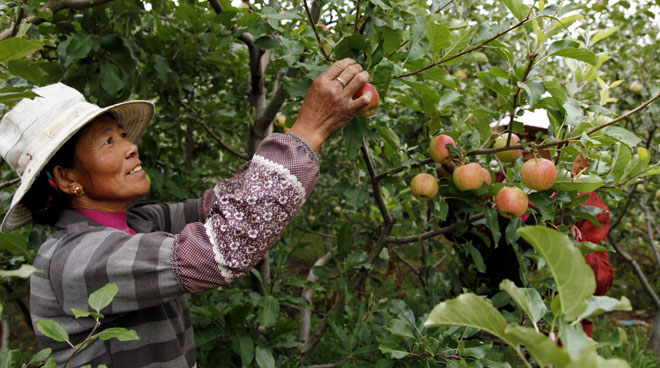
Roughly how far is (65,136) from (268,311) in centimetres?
89

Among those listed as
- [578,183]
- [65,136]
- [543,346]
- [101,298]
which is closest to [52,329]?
[101,298]

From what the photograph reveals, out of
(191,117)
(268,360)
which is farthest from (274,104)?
(268,360)

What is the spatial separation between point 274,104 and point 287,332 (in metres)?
0.94

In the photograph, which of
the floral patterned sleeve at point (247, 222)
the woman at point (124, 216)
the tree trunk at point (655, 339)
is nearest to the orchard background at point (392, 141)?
the woman at point (124, 216)

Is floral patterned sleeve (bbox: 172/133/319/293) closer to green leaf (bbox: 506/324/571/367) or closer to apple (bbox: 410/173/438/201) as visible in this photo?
apple (bbox: 410/173/438/201)

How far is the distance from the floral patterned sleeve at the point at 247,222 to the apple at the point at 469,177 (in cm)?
43

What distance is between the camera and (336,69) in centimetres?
112

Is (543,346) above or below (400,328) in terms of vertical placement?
above

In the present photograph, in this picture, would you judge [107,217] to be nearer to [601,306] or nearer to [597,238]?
[601,306]

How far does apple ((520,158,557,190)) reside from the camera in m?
1.13

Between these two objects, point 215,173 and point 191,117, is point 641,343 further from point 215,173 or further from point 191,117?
point 191,117

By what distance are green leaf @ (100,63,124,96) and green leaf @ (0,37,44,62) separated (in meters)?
0.90

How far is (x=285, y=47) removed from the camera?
4.42ft

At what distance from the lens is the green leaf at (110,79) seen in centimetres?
164
